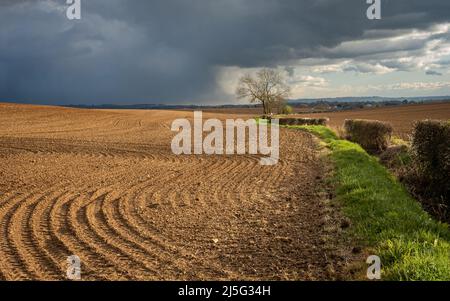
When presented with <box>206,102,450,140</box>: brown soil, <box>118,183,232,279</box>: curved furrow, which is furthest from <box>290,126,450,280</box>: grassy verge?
<box>206,102,450,140</box>: brown soil

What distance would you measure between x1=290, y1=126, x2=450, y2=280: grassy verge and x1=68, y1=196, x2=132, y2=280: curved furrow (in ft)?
11.7

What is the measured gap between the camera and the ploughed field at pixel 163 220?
587cm

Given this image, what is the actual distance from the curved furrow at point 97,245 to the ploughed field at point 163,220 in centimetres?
2

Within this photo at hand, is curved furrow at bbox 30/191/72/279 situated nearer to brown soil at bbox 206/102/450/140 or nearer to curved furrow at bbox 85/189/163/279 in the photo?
curved furrow at bbox 85/189/163/279

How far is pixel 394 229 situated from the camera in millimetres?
6879

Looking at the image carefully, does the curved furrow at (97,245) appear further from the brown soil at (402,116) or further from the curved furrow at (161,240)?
the brown soil at (402,116)

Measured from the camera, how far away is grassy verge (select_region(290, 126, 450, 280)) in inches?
203

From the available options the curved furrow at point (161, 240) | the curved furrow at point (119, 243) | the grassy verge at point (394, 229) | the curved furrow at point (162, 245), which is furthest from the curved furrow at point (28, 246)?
the grassy verge at point (394, 229)

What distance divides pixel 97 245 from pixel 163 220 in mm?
1739

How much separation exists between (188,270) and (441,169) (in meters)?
8.09

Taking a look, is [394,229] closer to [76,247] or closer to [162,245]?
[162,245]

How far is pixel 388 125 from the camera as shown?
832 inches

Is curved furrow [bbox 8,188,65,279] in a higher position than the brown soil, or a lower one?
lower
